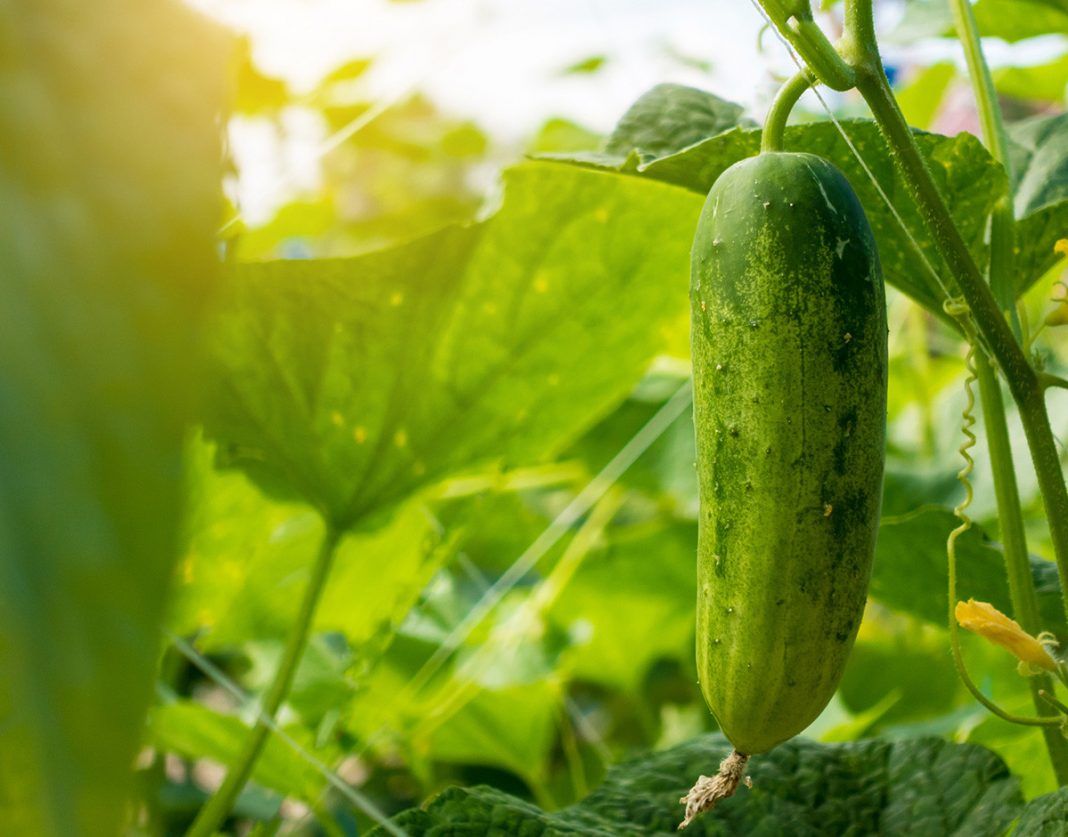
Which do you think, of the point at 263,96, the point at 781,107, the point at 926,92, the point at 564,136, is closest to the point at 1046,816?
the point at 781,107

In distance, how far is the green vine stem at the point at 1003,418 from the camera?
527 mm

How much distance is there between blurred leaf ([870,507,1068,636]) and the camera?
631 mm

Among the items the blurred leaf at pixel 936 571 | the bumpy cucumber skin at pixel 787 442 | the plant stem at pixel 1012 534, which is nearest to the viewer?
the bumpy cucumber skin at pixel 787 442

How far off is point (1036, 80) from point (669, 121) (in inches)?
28.8

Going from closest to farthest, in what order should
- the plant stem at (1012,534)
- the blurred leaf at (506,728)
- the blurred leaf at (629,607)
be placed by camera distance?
the plant stem at (1012,534), the blurred leaf at (506,728), the blurred leaf at (629,607)

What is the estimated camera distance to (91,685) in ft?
0.49

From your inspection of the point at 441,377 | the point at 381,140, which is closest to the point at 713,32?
the point at 441,377

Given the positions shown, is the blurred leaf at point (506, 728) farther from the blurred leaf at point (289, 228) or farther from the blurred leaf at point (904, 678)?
the blurred leaf at point (289, 228)

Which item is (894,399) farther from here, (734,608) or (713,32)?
(734,608)

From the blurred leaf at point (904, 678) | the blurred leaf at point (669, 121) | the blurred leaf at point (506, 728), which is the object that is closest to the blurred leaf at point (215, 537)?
the blurred leaf at point (506, 728)

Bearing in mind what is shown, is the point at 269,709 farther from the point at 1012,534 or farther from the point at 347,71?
the point at 347,71

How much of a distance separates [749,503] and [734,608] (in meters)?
0.04

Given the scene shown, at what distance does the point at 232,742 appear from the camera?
2.97 feet

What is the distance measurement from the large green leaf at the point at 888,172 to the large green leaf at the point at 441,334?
12cm
